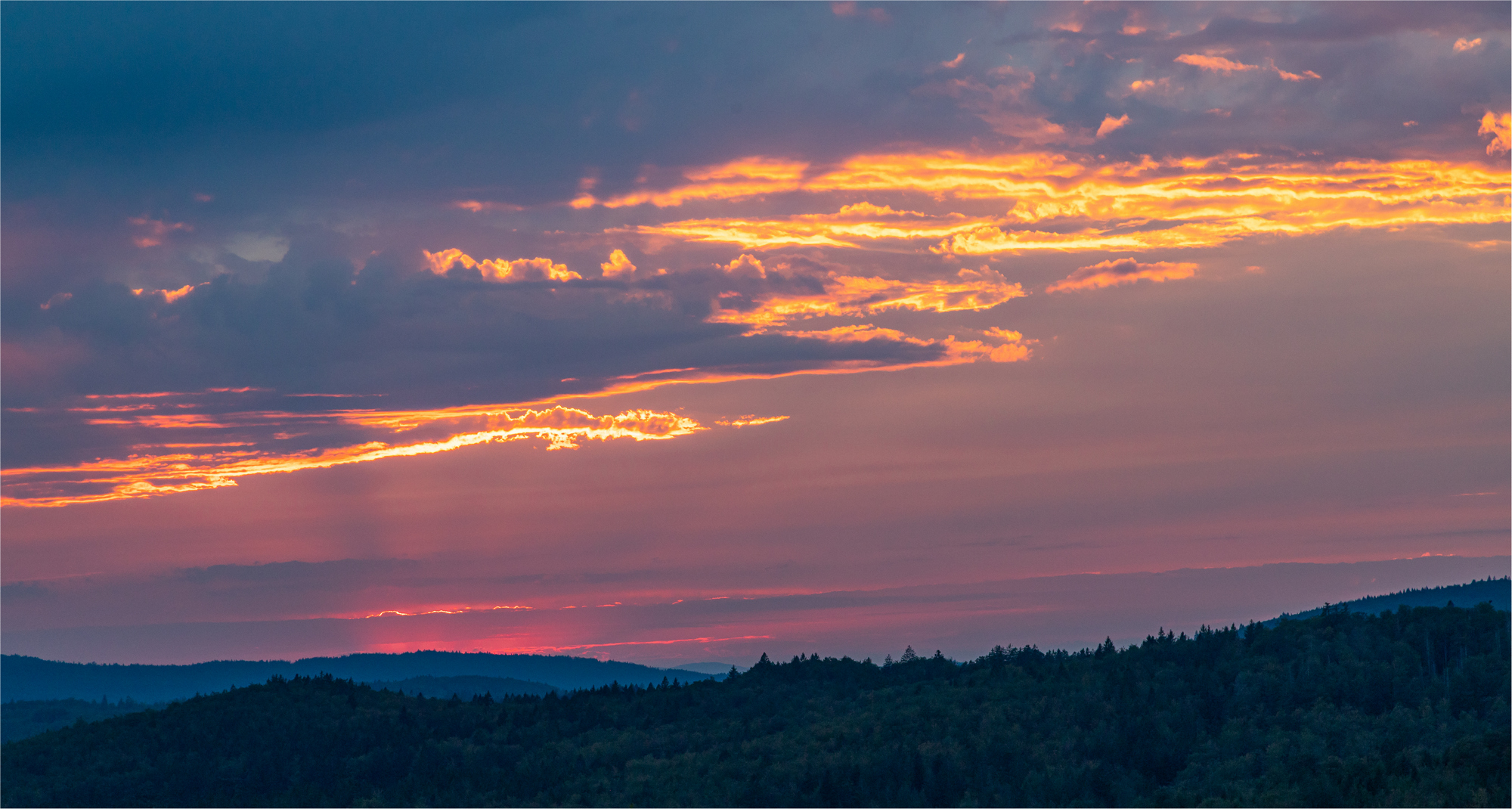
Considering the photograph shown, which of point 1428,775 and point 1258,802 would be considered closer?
point 1428,775

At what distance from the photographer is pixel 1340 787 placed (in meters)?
191

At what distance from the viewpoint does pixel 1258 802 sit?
199 metres

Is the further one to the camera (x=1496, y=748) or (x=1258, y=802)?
(x=1258, y=802)

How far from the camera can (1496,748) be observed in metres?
182

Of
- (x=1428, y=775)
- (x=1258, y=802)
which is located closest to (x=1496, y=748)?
(x=1428, y=775)

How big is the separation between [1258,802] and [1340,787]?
1261 centimetres

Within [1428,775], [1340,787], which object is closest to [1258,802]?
[1340,787]

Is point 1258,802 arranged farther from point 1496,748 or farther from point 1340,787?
point 1496,748

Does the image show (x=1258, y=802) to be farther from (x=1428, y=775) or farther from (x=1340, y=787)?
(x=1428, y=775)

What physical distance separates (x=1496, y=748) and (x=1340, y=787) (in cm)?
2110

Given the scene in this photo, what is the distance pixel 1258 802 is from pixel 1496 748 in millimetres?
33502

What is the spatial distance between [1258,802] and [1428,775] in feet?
88.6

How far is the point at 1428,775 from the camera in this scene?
179 m
